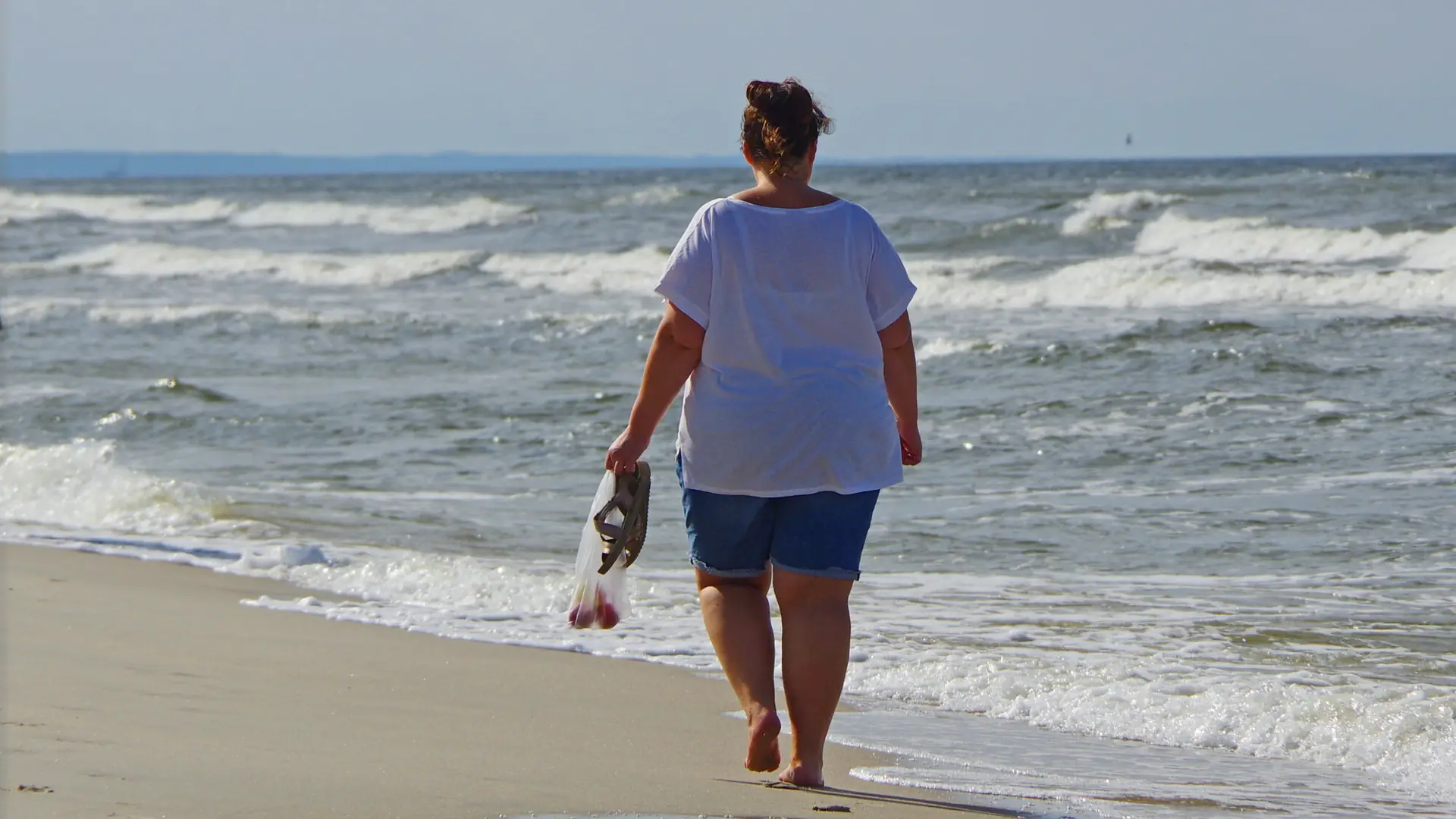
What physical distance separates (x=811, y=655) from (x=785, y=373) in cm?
61

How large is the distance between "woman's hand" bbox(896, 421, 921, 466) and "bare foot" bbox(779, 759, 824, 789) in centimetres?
69

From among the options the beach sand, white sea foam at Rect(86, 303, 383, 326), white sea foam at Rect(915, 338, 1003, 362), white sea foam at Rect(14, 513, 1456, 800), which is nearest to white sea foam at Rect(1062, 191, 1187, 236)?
white sea foam at Rect(86, 303, 383, 326)

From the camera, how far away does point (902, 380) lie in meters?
3.32

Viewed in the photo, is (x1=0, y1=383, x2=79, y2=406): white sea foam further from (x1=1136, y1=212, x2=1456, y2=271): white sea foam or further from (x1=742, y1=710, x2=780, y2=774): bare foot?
(x1=1136, y1=212, x2=1456, y2=271): white sea foam

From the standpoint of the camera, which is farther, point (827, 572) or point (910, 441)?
point (910, 441)

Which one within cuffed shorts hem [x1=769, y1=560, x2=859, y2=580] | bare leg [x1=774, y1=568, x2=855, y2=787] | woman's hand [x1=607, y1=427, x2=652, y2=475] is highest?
woman's hand [x1=607, y1=427, x2=652, y2=475]

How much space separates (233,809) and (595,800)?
0.71 meters

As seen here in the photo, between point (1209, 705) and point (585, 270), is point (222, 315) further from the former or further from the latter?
point (1209, 705)

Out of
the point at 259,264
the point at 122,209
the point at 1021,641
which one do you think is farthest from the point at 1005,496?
the point at 122,209

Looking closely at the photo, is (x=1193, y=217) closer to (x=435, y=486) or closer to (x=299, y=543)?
(x=435, y=486)

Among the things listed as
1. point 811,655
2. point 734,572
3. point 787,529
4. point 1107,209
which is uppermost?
point 1107,209

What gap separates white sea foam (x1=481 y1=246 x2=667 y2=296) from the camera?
25188 millimetres

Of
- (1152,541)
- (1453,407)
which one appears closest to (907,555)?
(1152,541)

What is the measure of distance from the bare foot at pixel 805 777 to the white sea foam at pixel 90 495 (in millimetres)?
4730
